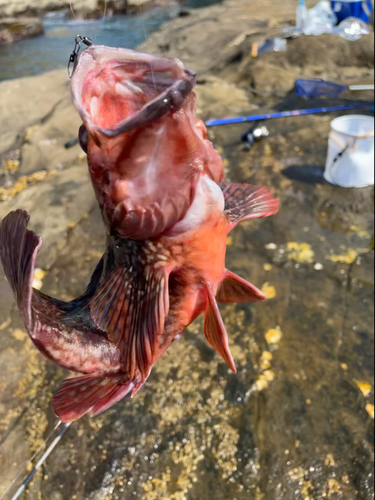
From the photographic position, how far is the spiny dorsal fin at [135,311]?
135 cm

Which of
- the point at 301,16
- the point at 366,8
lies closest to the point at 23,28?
the point at 301,16

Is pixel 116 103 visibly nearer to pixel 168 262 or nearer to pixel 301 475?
pixel 168 262

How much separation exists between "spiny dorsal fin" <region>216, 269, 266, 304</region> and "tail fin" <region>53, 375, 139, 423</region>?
53 cm

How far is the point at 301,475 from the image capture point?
279 centimetres

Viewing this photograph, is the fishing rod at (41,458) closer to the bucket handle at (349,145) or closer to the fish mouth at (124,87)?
the fish mouth at (124,87)

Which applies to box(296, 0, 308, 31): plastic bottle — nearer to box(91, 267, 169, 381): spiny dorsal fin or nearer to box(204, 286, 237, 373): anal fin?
box(204, 286, 237, 373): anal fin

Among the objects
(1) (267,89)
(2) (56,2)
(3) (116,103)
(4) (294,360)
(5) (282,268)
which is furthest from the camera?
(2) (56,2)

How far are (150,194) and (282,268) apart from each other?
11.3 ft

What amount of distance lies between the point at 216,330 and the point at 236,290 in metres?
0.24

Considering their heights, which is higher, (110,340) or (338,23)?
(110,340)

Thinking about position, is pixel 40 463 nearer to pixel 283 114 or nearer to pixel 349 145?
pixel 349 145

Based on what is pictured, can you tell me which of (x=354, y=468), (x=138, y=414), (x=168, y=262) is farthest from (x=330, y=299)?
(x=168, y=262)

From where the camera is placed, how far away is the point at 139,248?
141cm

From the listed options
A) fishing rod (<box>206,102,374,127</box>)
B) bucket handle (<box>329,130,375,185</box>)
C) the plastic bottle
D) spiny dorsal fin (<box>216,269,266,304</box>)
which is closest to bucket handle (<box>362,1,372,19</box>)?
the plastic bottle
